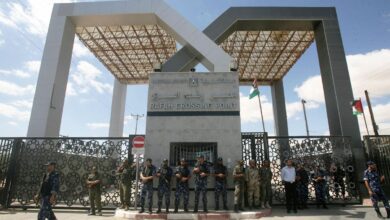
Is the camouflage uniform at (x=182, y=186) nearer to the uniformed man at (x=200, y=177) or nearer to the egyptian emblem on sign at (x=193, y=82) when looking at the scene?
the uniformed man at (x=200, y=177)

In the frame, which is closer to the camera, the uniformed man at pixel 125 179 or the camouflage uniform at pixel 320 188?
the uniformed man at pixel 125 179

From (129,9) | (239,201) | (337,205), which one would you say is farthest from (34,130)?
(337,205)

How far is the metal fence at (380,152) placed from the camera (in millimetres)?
10836

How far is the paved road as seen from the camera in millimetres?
7934

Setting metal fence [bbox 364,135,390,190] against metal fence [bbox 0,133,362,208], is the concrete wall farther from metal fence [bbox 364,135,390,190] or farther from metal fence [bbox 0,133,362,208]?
metal fence [bbox 364,135,390,190]

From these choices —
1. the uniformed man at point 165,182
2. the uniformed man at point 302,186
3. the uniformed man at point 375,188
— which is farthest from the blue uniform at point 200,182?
the uniformed man at point 375,188

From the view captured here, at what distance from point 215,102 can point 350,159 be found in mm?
5958

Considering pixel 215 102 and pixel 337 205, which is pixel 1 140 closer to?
pixel 215 102

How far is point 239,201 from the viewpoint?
28.3 ft

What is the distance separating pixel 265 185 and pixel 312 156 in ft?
8.42

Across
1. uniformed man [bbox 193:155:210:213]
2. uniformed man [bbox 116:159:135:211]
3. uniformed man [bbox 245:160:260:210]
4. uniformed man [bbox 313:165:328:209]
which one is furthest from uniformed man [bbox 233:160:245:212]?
uniformed man [bbox 116:159:135:211]

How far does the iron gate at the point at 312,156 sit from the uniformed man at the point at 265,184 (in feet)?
1.81

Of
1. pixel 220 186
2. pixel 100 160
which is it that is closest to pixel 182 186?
pixel 220 186

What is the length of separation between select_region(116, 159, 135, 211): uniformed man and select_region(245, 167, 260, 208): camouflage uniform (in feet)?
13.4
